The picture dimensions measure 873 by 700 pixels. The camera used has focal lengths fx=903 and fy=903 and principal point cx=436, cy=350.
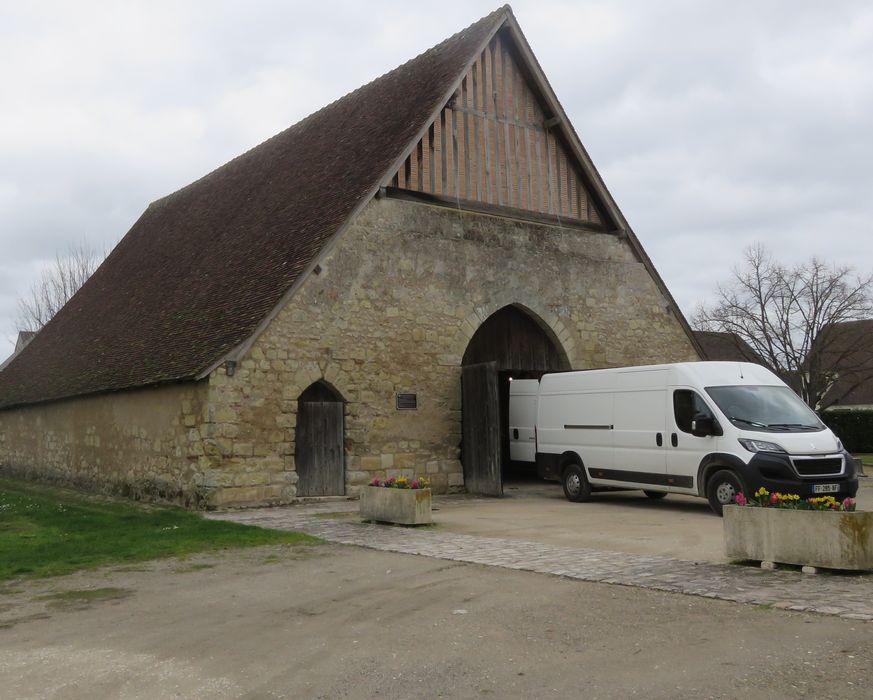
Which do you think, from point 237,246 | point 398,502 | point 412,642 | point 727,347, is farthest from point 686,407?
point 727,347

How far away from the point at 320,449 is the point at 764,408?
23.4 ft

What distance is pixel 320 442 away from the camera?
1529cm

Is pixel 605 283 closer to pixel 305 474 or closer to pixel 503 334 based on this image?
pixel 503 334

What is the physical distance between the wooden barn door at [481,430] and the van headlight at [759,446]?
16.4 ft

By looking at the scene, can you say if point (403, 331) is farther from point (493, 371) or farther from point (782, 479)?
point (782, 479)

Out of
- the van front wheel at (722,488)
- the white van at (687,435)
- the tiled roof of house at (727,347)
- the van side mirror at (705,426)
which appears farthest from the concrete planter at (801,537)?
the tiled roof of house at (727,347)

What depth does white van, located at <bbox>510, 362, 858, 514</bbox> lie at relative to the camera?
468 inches

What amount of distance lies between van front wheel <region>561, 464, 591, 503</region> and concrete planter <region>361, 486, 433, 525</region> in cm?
411

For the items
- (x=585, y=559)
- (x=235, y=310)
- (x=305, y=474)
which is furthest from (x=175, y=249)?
(x=585, y=559)

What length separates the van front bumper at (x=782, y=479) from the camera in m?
11.7

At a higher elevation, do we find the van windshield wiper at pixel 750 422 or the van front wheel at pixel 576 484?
the van windshield wiper at pixel 750 422

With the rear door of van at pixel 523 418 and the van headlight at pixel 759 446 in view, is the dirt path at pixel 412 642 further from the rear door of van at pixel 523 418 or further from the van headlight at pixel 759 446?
the rear door of van at pixel 523 418

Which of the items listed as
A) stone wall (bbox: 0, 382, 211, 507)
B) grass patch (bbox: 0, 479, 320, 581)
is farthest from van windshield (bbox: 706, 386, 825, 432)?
stone wall (bbox: 0, 382, 211, 507)

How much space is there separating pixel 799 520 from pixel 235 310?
1010cm
